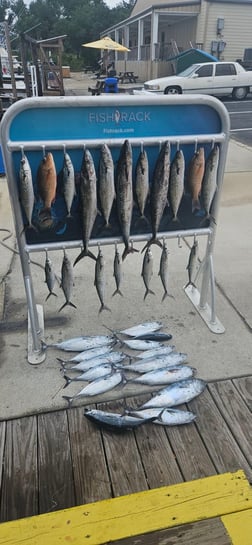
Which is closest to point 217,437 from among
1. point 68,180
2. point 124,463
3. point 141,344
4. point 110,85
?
point 124,463

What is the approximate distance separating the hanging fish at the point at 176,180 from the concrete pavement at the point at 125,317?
117 centimetres

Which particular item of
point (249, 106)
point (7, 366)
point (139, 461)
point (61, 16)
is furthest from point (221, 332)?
Answer: point (61, 16)

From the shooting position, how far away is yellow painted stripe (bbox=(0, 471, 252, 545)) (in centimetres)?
189

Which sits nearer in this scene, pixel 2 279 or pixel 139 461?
pixel 139 461

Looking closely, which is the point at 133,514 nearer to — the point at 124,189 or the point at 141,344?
the point at 141,344

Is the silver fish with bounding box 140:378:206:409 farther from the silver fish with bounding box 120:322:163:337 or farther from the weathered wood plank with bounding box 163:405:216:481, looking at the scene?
the silver fish with bounding box 120:322:163:337

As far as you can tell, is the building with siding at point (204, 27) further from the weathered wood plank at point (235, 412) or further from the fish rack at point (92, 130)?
the weathered wood plank at point (235, 412)

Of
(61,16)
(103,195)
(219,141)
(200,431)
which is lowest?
(200,431)

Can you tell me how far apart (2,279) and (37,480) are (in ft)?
7.83

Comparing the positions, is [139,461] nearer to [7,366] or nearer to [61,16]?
[7,366]

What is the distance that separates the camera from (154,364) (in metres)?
2.91

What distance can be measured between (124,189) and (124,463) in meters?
1.76

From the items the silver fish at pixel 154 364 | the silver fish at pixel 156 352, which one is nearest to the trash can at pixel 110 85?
the silver fish at pixel 156 352

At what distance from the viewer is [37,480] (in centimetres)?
Answer: 217
